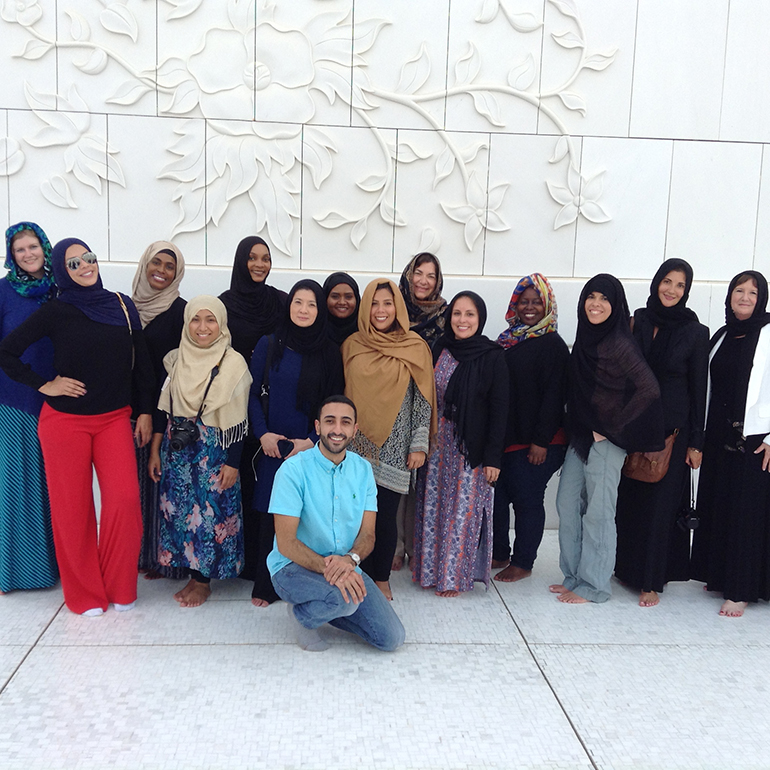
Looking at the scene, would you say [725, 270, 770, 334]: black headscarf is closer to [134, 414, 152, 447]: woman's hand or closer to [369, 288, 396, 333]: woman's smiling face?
[369, 288, 396, 333]: woman's smiling face

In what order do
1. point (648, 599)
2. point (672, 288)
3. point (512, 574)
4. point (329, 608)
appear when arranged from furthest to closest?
point (512, 574) → point (648, 599) → point (672, 288) → point (329, 608)

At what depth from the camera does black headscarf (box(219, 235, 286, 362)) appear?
349 cm

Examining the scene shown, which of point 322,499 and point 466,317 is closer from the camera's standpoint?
point 322,499

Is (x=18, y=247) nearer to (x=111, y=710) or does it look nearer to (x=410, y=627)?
(x=111, y=710)

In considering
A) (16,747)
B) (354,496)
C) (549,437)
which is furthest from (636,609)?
(16,747)

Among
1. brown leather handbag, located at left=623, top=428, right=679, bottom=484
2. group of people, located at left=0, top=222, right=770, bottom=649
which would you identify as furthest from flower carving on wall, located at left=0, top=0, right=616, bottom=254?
brown leather handbag, located at left=623, top=428, right=679, bottom=484

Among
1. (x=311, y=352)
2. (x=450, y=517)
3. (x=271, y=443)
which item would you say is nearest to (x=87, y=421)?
(x=271, y=443)

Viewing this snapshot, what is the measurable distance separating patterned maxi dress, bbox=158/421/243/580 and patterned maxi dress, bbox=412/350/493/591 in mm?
943

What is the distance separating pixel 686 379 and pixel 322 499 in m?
1.82

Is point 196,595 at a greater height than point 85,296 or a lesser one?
lesser

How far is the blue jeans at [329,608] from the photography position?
A: 288 centimetres

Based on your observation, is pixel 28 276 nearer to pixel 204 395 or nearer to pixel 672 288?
pixel 204 395

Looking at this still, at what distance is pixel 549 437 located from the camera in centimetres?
351

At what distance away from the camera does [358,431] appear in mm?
3354
